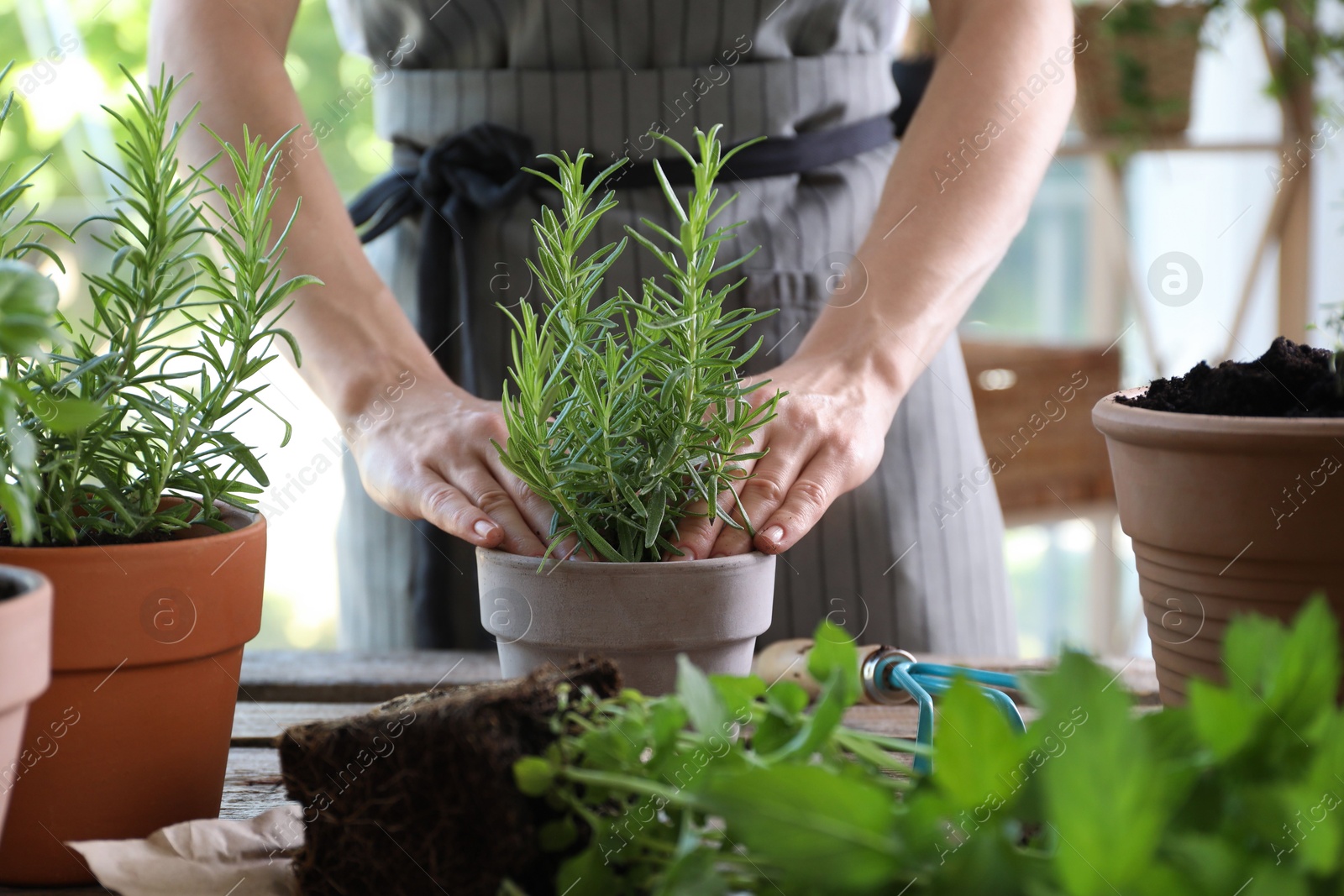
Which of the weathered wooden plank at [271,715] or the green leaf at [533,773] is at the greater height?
the green leaf at [533,773]

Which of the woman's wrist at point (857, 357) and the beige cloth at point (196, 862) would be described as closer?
the beige cloth at point (196, 862)

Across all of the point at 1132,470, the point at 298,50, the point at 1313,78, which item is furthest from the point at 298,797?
the point at 298,50

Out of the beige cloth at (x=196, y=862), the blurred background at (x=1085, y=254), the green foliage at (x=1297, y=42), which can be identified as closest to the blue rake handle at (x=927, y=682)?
the beige cloth at (x=196, y=862)

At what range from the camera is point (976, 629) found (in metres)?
1.17

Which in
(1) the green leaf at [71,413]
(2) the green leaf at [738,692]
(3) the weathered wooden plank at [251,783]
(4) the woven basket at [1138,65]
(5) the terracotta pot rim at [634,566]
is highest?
(4) the woven basket at [1138,65]

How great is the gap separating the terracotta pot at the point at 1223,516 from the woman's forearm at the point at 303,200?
51cm

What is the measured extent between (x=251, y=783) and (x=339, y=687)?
0.20 m

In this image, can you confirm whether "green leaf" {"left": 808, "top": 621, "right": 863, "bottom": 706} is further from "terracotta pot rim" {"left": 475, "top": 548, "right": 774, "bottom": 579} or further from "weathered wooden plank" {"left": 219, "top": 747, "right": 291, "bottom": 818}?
"weathered wooden plank" {"left": 219, "top": 747, "right": 291, "bottom": 818}

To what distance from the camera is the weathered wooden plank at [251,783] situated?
58 centimetres

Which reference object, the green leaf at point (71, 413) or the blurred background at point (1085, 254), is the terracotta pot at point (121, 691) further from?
the blurred background at point (1085, 254)

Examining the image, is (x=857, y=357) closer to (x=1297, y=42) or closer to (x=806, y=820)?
(x=806, y=820)

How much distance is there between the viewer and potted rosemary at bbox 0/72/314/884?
483mm

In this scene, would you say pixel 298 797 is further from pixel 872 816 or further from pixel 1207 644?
pixel 1207 644

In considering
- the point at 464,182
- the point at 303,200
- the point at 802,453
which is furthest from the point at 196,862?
the point at 464,182
